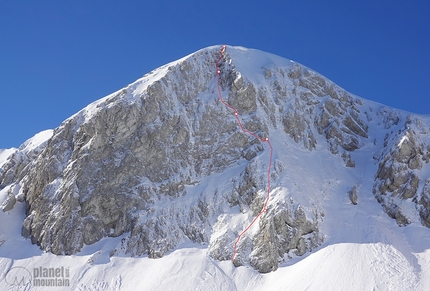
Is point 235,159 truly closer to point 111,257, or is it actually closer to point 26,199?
point 111,257

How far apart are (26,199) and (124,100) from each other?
63.0ft

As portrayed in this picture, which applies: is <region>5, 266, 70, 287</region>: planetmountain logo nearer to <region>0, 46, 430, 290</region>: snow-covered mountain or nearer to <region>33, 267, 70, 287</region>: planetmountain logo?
<region>33, 267, 70, 287</region>: planetmountain logo

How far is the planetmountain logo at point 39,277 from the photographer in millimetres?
48938

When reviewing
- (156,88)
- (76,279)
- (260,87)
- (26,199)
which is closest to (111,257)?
(76,279)

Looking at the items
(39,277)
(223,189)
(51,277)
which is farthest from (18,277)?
(223,189)

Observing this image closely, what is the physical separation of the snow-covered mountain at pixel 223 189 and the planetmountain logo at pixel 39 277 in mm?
240

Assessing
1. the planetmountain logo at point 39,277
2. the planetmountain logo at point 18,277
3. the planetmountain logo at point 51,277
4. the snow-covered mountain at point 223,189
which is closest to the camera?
the snow-covered mountain at point 223,189

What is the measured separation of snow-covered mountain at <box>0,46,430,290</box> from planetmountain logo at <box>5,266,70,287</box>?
24 centimetres

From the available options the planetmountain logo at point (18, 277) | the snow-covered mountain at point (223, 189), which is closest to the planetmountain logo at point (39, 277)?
the planetmountain logo at point (18, 277)

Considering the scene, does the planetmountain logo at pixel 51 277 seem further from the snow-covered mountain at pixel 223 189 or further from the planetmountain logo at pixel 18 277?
the planetmountain logo at pixel 18 277

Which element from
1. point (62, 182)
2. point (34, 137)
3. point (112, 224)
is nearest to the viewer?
point (112, 224)

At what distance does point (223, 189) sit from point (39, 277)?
23094 mm

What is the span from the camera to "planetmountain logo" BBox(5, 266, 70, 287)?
48938 mm

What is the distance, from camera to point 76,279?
48.7 metres
